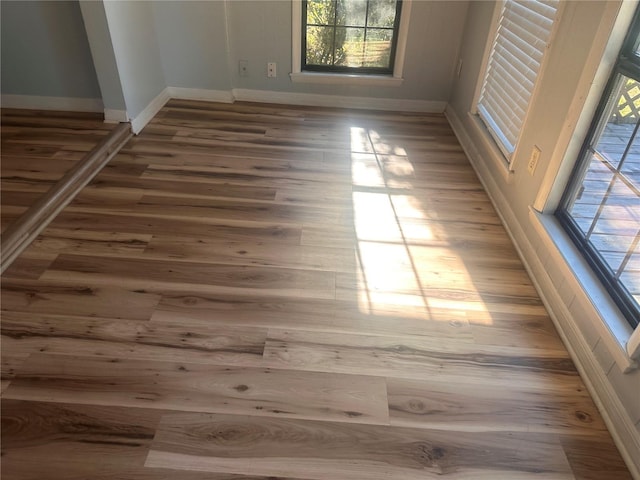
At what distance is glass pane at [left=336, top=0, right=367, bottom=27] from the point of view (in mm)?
3537

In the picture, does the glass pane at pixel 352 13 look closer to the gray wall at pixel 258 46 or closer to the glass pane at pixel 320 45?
the glass pane at pixel 320 45

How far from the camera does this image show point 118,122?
3.19 metres

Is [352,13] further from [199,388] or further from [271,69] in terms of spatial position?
[199,388]

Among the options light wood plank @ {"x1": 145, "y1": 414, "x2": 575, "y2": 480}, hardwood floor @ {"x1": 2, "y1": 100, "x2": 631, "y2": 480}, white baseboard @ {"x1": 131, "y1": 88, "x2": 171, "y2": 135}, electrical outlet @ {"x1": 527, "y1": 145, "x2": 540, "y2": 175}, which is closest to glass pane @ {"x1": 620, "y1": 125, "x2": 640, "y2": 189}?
electrical outlet @ {"x1": 527, "y1": 145, "x2": 540, "y2": 175}

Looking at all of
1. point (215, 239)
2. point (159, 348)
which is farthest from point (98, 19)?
point (159, 348)

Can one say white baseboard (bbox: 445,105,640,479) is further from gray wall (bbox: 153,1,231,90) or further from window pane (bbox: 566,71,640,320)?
gray wall (bbox: 153,1,231,90)

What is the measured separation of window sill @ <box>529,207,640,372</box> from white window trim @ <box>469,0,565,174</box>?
1.56ft

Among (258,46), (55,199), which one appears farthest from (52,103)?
(258,46)

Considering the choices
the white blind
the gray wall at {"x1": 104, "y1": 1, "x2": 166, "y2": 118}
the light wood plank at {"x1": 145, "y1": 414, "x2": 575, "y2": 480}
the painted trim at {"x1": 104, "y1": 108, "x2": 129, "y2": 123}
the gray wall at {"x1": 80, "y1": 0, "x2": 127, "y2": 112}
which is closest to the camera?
the light wood plank at {"x1": 145, "y1": 414, "x2": 575, "y2": 480}

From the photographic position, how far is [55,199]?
2.36 meters

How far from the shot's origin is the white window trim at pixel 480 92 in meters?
2.10

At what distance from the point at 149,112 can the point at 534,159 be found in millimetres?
2691

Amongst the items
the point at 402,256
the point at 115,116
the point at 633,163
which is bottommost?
the point at 402,256

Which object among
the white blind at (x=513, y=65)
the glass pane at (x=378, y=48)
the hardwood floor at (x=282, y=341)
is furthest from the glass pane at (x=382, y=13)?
the hardwood floor at (x=282, y=341)
